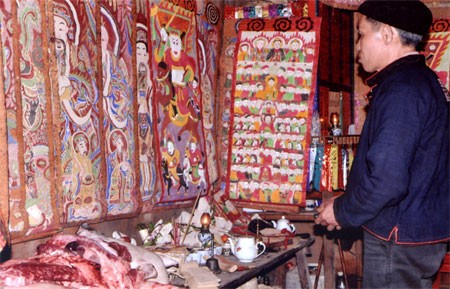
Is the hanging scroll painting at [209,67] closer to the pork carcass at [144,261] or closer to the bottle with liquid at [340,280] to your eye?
the bottle with liquid at [340,280]

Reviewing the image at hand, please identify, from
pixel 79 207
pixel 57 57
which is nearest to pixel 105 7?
pixel 57 57

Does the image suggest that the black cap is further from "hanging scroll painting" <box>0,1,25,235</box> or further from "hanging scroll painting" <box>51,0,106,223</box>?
"hanging scroll painting" <box>0,1,25,235</box>

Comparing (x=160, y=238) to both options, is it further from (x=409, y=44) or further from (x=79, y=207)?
(x=409, y=44)

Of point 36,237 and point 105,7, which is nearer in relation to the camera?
point 36,237

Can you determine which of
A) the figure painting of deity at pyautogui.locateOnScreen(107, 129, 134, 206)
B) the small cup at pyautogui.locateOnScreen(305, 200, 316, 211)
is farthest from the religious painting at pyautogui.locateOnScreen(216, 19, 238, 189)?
the figure painting of deity at pyautogui.locateOnScreen(107, 129, 134, 206)

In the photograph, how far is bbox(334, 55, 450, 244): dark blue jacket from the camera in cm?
247

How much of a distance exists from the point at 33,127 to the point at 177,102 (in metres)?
1.53

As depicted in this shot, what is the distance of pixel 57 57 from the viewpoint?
9.93 feet

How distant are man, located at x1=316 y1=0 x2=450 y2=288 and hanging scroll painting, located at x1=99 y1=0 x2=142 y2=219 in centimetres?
151

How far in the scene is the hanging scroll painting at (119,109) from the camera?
3447mm

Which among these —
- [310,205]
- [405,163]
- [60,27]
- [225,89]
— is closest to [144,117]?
[60,27]

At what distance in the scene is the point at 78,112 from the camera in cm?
318

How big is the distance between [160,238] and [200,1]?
2053mm

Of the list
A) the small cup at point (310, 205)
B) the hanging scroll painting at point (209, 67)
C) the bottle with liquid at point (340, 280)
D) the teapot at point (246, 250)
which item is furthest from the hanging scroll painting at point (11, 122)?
the bottle with liquid at point (340, 280)
